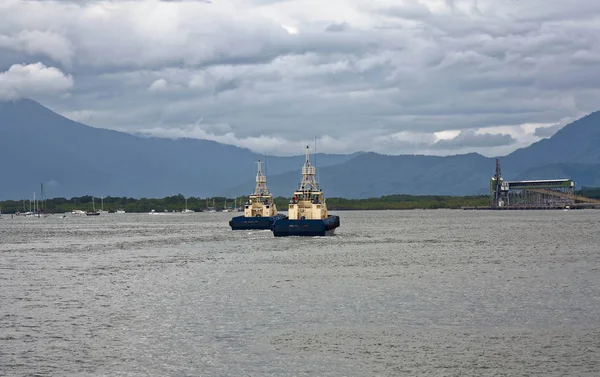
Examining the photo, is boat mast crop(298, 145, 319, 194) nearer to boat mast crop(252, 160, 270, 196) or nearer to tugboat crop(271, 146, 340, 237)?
tugboat crop(271, 146, 340, 237)

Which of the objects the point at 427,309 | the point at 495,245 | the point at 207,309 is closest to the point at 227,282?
the point at 207,309

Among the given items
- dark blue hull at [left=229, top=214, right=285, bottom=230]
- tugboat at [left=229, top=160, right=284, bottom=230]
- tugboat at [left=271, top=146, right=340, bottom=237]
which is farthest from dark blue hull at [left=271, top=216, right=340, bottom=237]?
tugboat at [left=229, top=160, right=284, bottom=230]

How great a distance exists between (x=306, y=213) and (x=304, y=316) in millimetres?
97800

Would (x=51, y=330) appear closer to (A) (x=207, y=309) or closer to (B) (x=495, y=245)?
(A) (x=207, y=309)

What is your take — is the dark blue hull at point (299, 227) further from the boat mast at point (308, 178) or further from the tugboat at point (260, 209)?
the tugboat at point (260, 209)

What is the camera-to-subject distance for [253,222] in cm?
19112

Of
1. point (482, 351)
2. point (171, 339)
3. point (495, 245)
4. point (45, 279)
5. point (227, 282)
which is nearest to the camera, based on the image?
point (482, 351)

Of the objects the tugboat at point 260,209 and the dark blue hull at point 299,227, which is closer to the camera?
the dark blue hull at point 299,227

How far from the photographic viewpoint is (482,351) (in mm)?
49438

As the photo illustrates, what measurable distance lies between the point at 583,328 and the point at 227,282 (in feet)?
135

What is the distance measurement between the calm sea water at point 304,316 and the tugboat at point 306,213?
37526mm

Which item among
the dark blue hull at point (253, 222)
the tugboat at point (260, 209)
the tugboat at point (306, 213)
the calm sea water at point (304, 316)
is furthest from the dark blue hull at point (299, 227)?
the calm sea water at point (304, 316)

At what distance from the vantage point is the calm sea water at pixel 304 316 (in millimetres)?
47344

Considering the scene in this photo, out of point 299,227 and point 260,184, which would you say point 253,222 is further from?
point 299,227
